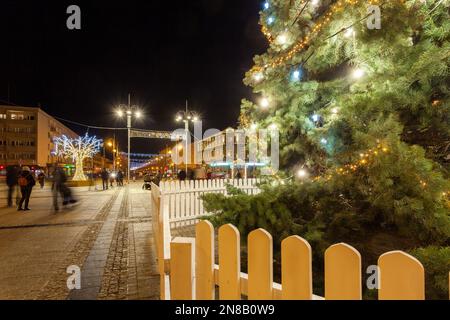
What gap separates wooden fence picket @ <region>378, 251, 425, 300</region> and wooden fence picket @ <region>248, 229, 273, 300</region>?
2.09ft

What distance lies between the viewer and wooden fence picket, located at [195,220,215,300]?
2270mm

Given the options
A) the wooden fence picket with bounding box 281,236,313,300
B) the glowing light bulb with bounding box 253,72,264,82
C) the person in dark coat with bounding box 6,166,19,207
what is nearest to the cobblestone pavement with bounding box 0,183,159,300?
the wooden fence picket with bounding box 281,236,313,300

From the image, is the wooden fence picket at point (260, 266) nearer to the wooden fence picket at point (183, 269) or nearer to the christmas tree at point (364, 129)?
the wooden fence picket at point (183, 269)

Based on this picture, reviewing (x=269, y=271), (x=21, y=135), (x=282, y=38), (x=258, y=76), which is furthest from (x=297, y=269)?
(x=21, y=135)

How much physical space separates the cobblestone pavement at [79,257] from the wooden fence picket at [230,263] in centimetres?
185

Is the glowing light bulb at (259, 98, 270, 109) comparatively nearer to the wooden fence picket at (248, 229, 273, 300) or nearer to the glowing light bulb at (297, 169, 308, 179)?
the glowing light bulb at (297, 169, 308, 179)

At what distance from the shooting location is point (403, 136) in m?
4.16

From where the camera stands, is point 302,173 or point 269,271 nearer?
point 269,271

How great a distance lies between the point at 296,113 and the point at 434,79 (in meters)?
1.84

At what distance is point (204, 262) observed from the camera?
2301mm

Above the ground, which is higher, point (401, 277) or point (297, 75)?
point (297, 75)

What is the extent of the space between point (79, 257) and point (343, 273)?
16.3ft

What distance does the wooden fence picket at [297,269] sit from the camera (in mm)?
1786

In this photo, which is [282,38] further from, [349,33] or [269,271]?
[269,271]
